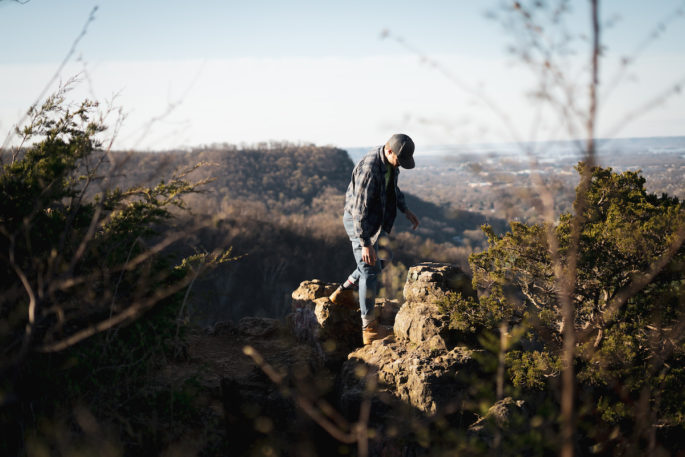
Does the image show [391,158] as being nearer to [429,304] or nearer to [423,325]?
[429,304]

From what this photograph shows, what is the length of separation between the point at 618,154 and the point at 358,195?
3001mm

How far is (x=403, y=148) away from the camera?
4.52 meters

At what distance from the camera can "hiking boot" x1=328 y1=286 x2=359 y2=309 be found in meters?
5.80

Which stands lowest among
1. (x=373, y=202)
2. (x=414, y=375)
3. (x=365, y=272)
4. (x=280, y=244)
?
(x=280, y=244)

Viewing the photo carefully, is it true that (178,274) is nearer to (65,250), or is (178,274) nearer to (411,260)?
(65,250)

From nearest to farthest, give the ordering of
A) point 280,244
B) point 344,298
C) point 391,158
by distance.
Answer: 1. point 391,158
2. point 344,298
3. point 280,244

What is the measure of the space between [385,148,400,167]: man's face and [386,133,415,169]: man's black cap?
35 mm

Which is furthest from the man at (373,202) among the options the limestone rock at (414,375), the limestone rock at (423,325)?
the limestone rock at (414,375)

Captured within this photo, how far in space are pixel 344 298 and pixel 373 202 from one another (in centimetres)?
173

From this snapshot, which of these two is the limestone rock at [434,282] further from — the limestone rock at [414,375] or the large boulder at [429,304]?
the limestone rock at [414,375]

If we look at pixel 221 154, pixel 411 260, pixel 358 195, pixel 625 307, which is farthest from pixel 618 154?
pixel 221 154

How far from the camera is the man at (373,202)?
4.63 meters

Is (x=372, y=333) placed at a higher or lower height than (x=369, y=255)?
lower

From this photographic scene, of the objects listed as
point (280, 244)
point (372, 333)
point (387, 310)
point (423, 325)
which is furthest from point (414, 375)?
point (280, 244)
